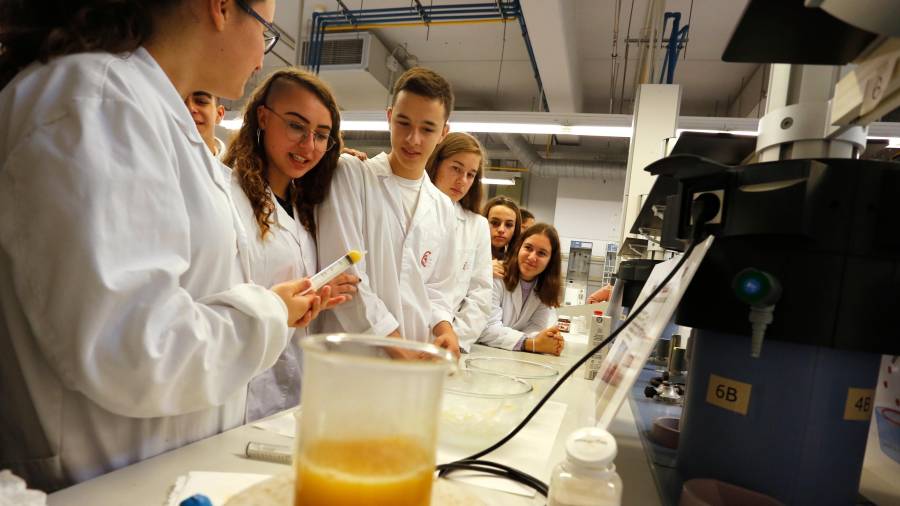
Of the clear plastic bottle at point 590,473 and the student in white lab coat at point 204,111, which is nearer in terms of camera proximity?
the clear plastic bottle at point 590,473

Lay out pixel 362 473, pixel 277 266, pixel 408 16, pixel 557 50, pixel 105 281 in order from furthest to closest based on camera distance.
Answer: pixel 408 16
pixel 557 50
pixel 277 266
pixel 105 281
pixel 362 473

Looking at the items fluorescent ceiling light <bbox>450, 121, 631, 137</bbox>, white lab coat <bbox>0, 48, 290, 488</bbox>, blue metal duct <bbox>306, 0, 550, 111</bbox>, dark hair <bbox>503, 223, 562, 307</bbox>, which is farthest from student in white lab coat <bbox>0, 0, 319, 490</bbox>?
blue metal duct <bbox>306, 0, 550, 111</bbox>

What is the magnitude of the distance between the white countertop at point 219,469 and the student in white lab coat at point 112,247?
0.08 meters

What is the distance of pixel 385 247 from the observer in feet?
5.63

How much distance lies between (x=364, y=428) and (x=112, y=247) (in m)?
0.46

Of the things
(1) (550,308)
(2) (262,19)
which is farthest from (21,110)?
(1) (550,308)

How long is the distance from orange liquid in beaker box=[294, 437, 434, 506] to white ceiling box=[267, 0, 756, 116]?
11.7 feet

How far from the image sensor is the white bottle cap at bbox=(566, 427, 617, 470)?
1.54 feet

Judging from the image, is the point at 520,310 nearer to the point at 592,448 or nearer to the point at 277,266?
the point at 277,266

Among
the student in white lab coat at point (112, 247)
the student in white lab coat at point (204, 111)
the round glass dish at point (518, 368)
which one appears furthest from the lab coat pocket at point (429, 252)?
the student in white lab coat at point (112, 247)

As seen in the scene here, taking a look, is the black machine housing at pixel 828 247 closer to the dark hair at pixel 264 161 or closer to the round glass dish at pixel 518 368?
the round glass dish at pixel 518 368

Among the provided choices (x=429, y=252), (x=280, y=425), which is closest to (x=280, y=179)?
(x=429, y=252)

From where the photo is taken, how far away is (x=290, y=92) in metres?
1.54

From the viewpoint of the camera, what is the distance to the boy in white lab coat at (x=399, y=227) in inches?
63.7
